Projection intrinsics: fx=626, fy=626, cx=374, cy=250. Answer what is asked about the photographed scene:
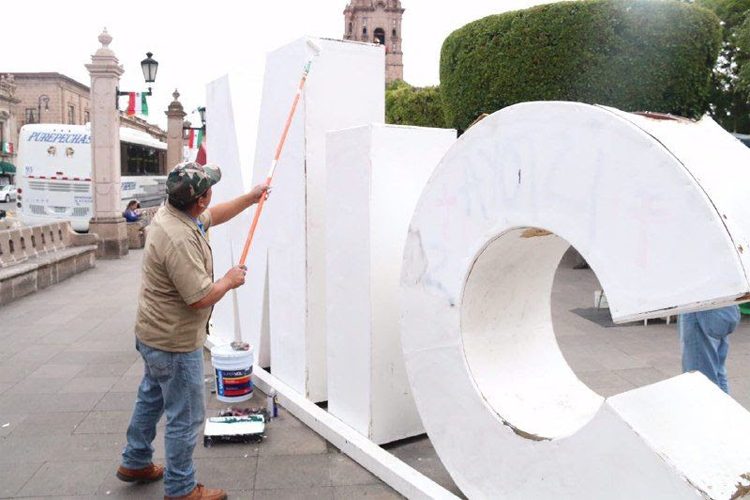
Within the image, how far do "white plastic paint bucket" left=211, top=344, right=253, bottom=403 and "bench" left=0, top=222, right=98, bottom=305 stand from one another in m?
5.73

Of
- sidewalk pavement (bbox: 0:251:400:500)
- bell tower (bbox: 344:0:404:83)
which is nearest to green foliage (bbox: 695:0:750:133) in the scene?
sidewalk pavement (bbox: 0:251:400:500)

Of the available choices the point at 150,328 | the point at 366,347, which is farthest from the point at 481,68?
the point at 150,328

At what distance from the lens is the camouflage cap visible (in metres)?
3.28

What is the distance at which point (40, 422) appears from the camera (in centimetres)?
465

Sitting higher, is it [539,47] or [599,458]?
[539,47]

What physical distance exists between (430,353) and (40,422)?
3138mm

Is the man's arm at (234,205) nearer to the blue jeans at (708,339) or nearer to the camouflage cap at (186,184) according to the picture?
the camouflage cap at (186,184)

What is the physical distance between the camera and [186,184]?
3.29 meters

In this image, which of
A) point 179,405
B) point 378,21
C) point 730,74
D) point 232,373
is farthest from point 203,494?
point 378,21

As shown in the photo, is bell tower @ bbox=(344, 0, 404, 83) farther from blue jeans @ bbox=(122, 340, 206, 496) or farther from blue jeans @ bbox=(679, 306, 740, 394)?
blue jeans @ bbox=(122, 340, 206, 496)

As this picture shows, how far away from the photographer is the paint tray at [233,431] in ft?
13.9

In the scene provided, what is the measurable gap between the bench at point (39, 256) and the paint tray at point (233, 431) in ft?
20.7

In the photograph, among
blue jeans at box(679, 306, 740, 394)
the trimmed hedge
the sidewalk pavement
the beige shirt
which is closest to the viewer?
the beige shirt

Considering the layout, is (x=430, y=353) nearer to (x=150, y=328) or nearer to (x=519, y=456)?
(x=519, y=456)
